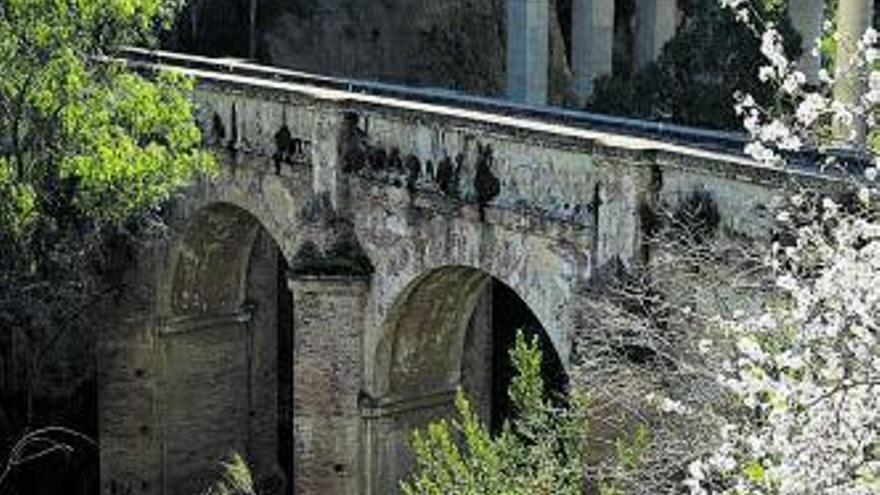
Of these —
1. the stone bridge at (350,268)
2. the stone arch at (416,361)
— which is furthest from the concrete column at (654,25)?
the stone arch at (416,361)

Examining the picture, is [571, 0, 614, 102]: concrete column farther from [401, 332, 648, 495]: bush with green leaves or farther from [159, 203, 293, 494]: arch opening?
[401, 332, 648, 495]: bush with green leaves

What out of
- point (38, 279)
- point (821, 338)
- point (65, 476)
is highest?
point (821, 338)

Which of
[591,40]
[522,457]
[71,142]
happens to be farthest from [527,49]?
[522,457]

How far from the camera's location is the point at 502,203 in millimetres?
15547

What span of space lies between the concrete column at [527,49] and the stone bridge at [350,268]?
10471 millimetres

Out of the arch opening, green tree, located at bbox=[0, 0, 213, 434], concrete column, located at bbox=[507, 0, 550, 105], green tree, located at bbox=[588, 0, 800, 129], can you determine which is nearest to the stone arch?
green tree, located at bbox=[0, 0, 213, 434]

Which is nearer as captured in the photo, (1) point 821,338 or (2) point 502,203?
(1) point 821,338

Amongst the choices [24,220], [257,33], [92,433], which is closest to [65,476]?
[92,433]

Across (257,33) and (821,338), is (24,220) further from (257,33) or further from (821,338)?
(257,33)

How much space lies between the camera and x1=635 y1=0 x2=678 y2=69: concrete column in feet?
113

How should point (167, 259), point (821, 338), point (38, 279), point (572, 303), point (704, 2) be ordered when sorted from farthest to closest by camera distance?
point (704, 2) < point (167, 259) < point (38, 279) < point (572, 303) < point (821, 338)

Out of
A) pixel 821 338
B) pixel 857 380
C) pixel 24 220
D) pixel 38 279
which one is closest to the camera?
pixel 857 380

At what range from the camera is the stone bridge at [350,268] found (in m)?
14.6

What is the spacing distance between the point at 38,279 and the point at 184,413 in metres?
4.14
